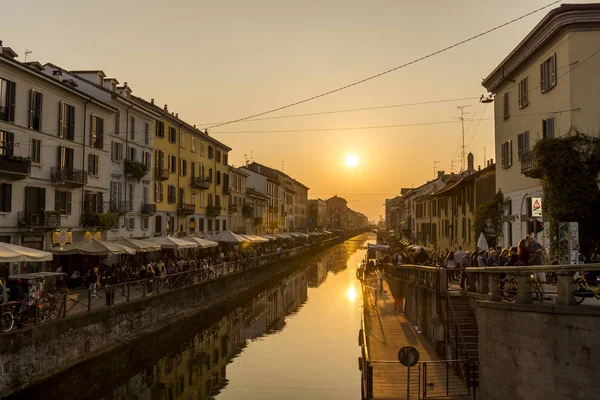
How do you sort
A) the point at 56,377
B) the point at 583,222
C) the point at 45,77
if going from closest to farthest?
1. the point at 56,377
2. the point at 583,222
3. the point at 45,77

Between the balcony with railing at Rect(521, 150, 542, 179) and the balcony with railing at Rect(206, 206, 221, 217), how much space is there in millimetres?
37400

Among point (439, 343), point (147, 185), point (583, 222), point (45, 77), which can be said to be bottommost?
point (439, 343)

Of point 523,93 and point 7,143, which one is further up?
point 523,93

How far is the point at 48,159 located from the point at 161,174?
48.3 ft

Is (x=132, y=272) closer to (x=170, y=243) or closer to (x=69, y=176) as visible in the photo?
(x=170, y=243)

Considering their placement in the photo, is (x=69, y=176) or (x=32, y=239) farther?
(x=69, y=176)

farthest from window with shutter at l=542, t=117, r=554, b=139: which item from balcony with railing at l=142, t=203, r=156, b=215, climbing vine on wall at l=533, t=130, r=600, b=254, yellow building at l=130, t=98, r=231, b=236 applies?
yellow building at l=130, t=98, r=231, b=236

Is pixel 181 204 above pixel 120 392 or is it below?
above

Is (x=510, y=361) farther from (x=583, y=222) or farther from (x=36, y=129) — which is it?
(x=36, y=129)

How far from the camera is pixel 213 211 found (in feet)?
185

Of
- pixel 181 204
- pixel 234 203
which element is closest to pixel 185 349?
pixel 181 204

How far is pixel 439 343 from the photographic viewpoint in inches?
738

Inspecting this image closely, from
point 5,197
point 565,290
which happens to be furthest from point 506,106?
point 5,197

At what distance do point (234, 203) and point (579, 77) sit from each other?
50.1 metres
